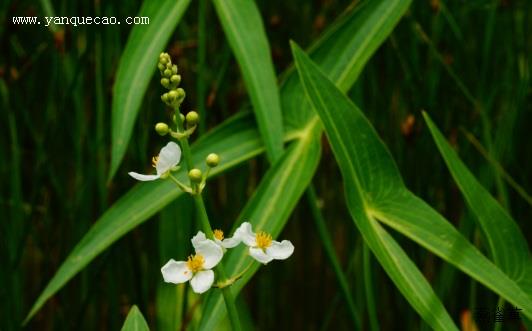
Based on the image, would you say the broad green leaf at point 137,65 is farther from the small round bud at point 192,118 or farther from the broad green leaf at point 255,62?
the small round bud at point 192,118

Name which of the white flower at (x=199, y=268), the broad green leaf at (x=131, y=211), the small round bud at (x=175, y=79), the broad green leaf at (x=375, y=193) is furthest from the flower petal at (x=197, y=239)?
the broad green leaf at (x=131, y=211)

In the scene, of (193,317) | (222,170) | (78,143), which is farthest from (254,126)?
(78,143)

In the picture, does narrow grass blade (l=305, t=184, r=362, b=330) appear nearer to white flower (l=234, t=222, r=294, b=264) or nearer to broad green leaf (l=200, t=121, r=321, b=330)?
broad green leaf (l=200, t=121, r=321, b=330)

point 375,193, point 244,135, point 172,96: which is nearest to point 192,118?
point 172,96

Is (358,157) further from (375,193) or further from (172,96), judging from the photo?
(172,96)

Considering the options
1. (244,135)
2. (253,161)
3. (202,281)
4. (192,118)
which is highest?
(253,161)

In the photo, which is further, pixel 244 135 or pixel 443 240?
pixel 244 135

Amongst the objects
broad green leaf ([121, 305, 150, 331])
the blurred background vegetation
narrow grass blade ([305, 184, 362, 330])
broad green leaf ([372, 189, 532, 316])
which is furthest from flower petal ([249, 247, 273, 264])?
the blurred background vegetation
